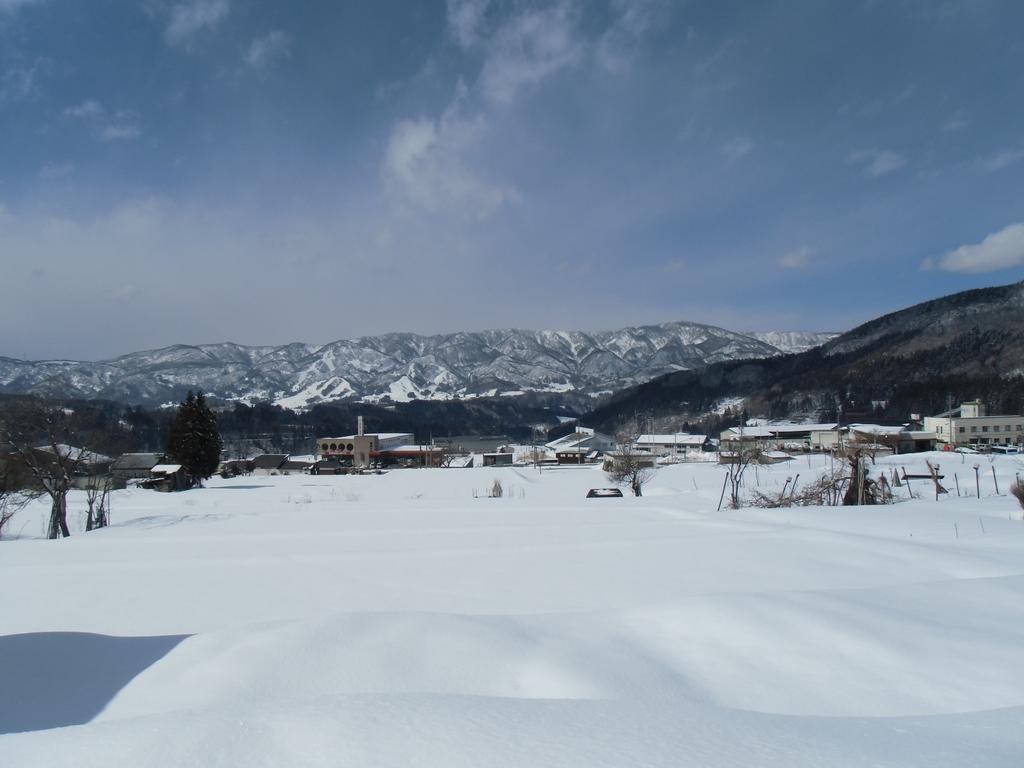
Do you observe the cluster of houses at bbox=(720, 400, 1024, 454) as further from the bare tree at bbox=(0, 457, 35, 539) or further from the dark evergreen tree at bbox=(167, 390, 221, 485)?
the bare tree at bbox=(0, 457, 35, 539)

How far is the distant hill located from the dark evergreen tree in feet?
319

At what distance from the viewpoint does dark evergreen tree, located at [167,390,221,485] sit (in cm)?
4044

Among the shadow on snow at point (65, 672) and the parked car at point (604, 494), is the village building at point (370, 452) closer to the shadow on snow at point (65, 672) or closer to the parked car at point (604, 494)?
the parked car at point (604, 494)

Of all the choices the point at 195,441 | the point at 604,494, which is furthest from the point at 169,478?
the point at 604,494

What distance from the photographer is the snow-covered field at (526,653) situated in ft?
8.86

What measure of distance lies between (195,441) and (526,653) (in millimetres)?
42282

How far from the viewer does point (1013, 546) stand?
9.98 meters

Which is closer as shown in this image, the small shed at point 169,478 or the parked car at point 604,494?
the parked car at point 604,494

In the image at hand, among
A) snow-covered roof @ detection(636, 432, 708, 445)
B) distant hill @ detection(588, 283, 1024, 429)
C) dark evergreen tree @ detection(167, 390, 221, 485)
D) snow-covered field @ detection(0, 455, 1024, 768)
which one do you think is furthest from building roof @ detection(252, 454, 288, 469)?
distant hill @ detection(588, 283, 1024, 429)

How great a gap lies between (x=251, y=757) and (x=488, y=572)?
725 centimetres

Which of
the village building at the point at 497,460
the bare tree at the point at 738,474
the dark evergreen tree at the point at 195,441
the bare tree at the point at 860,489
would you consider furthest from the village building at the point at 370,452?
the bare tree at the point at 860,489

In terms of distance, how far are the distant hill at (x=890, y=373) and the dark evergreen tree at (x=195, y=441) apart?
319 ft

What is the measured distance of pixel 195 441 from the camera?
1599 inches

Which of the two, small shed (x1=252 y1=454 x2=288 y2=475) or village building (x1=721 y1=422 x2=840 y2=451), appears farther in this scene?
small shed (x1=252 y1=454 x2=288 y2=475)
